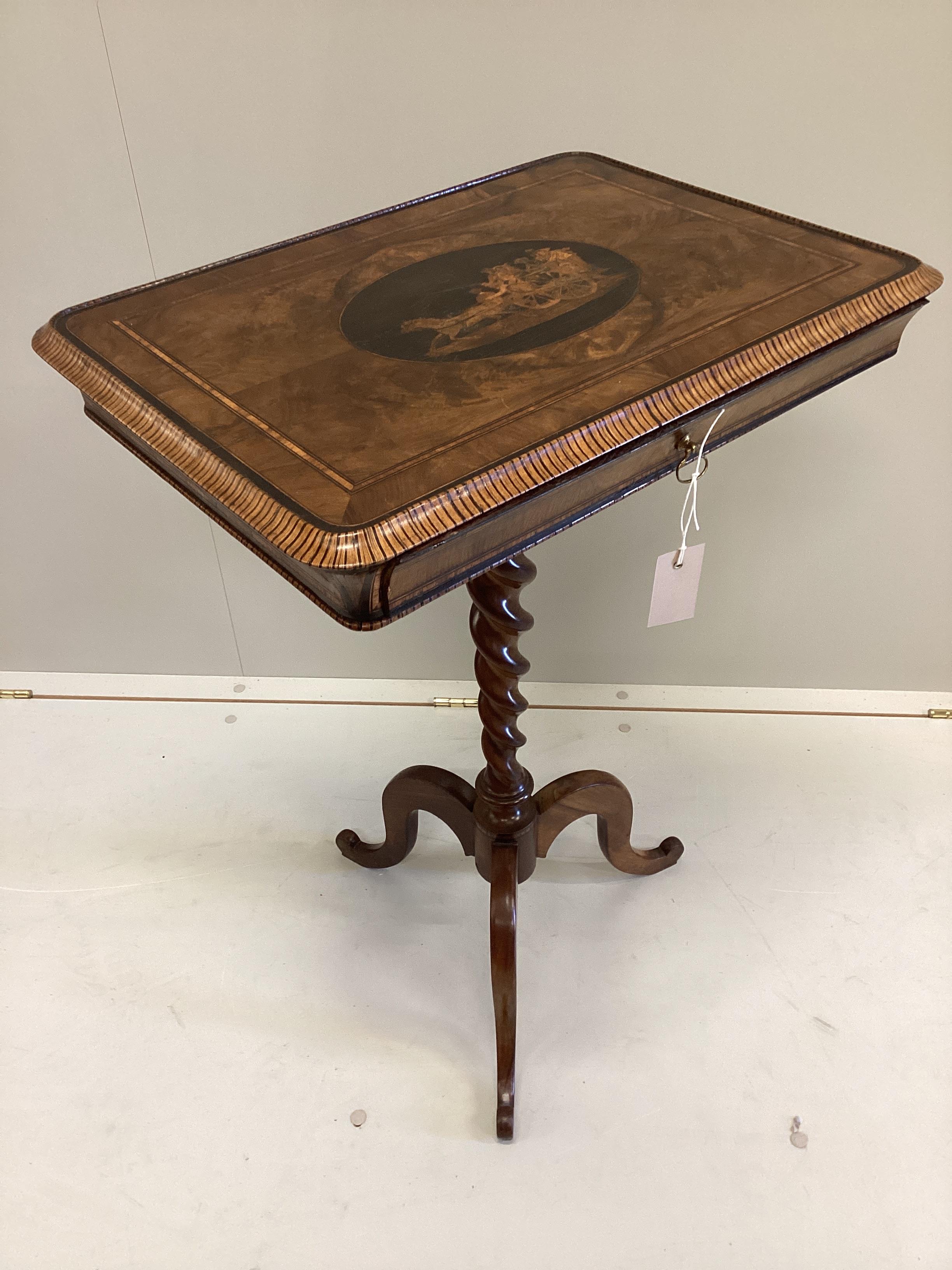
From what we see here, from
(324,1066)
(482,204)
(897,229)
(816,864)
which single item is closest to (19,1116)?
(324,1066)

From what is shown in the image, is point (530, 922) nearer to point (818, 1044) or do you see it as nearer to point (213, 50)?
point (818, 1044)

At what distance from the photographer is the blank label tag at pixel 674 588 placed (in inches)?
49.4

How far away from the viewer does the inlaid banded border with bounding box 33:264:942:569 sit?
910 millimetres

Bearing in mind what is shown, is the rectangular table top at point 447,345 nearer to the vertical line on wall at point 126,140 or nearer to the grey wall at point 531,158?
the grey wall at point 531,158

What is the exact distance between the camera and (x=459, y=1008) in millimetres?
1698

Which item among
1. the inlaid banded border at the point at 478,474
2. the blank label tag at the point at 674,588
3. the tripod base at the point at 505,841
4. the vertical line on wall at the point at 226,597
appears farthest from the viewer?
the vertical line on wall at the point at 226,597

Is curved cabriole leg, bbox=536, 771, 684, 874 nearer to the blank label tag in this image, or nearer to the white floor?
the white floor

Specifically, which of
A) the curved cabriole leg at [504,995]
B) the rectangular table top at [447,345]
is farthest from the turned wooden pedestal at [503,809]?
the rectangular table top at [447,345]

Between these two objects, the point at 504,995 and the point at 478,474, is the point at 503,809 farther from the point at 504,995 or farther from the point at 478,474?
the point at 478,474

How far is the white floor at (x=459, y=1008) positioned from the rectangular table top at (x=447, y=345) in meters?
0.91

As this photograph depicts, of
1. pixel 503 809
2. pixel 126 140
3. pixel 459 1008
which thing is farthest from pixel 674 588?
pixel 126 140

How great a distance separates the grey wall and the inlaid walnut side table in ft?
0.86

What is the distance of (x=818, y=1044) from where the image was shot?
1615mm

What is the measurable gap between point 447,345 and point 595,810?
2.80ft
